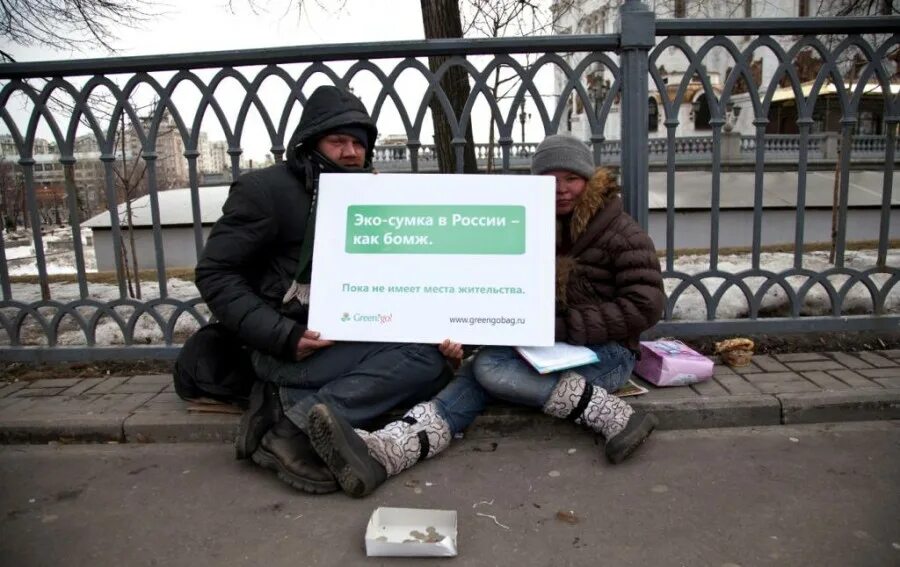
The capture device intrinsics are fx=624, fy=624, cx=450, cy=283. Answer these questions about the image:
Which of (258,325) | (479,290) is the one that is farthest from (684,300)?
(258,325)

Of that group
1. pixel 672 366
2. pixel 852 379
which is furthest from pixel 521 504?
pixel 852 379

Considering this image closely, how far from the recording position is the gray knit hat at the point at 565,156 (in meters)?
3.01

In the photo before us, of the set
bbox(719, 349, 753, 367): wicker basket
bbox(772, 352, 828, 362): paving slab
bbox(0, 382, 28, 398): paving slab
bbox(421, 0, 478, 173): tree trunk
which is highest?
bbox(421, 0, 478, 173): tree trunk

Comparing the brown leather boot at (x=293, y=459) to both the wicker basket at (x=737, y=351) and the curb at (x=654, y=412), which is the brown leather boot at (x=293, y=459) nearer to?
the curb at (x=654, y=412)

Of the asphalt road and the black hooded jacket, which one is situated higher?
the black hooded jacket

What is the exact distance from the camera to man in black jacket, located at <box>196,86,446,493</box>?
2.74 m

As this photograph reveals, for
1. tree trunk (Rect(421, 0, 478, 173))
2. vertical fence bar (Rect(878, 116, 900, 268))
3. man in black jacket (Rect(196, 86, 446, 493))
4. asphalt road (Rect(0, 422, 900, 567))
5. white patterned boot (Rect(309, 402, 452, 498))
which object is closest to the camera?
asphalt road (Rect(0, 422, 900, 567))

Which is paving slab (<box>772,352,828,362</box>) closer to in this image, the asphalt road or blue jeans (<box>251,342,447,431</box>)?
the asphalt road

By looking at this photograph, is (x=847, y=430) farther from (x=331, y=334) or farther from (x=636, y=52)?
(x=331, y=334)

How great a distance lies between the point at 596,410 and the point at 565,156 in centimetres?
121

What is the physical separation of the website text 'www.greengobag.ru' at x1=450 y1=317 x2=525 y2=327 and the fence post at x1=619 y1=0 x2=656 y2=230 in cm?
112

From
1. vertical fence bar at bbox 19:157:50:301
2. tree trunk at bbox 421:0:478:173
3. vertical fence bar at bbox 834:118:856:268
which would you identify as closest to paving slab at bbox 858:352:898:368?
vertical fence bar at bbox 834:118:856:268

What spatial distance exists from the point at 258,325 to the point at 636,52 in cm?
254

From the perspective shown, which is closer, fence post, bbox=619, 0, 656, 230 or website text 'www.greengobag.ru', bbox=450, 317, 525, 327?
website text 'www.greengobag.ru', bbox=450, 317, 525, 327
